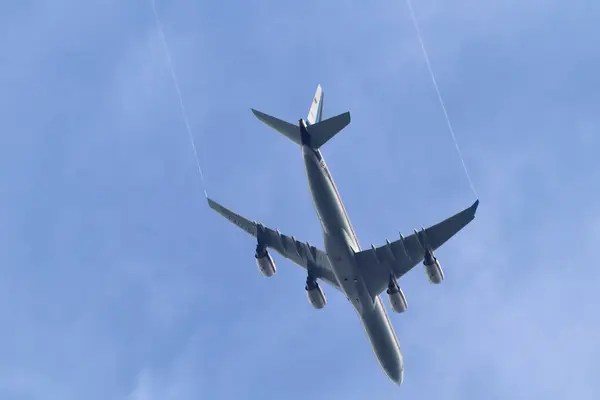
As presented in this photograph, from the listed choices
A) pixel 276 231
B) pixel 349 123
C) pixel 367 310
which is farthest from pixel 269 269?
pixel 349 123

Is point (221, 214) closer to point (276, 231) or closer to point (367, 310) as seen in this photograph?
point (276, 231)

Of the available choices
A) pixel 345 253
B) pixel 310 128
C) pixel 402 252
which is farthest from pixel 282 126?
pixel 402 252

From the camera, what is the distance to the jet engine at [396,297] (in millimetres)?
69250

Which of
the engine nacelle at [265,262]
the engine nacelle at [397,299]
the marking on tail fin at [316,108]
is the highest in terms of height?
the marking on tail fin at [316,108]

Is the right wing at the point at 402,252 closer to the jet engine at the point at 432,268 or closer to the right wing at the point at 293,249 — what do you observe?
the jet engine at the point at 432,268

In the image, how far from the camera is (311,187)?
6362 centimetres

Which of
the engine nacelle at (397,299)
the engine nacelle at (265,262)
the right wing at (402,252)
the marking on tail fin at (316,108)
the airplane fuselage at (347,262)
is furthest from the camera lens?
the marking on tail fin at (316,108)

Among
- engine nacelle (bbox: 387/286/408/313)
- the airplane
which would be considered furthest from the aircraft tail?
engine nacelle (bbox: 387/286/408/313)

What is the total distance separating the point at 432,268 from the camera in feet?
222

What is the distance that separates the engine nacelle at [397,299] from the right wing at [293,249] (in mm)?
4541

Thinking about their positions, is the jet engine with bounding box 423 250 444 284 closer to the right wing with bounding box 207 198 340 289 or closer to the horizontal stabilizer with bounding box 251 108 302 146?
the right wing with bounding box 207 198 340 289

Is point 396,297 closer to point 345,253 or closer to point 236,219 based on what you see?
point 345,253

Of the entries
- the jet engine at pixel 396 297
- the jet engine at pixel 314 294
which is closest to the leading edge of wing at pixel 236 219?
the jet engine at pixel 314 294

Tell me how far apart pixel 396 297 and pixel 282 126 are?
49.6 ft
